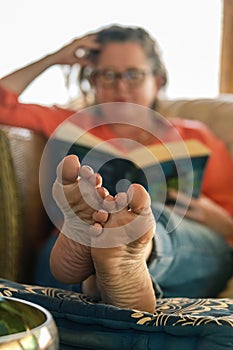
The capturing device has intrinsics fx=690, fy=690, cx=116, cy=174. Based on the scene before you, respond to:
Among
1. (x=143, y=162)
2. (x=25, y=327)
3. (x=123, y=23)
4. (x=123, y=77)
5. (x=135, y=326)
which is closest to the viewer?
(x=25, y=327)

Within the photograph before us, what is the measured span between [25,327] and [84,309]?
279mm

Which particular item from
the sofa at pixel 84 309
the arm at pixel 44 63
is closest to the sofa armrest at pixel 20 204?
the sofa at pixel 84 309

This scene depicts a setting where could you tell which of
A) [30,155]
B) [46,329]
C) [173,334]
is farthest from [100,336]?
[30,155]

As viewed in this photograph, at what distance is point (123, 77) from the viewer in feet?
5.63

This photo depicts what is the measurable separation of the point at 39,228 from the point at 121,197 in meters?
0.66

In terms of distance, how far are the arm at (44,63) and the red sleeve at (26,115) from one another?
0.04 meters

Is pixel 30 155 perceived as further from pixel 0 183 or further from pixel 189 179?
pixel 189 179

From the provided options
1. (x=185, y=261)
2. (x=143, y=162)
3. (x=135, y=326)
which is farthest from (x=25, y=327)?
(x=143, y=162)

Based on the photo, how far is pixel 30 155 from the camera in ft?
5.06

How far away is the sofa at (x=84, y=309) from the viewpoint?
2.90 ft

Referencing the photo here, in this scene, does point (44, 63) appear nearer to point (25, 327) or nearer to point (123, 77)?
point (123, 77)

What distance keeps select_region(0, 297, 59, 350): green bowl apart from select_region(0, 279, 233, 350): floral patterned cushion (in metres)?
0.23

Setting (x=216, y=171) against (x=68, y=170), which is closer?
(x=68, y=170)

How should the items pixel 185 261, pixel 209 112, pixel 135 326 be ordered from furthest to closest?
1. pixel 209 112
2. pixel 185 261
3. pixel 135 326
